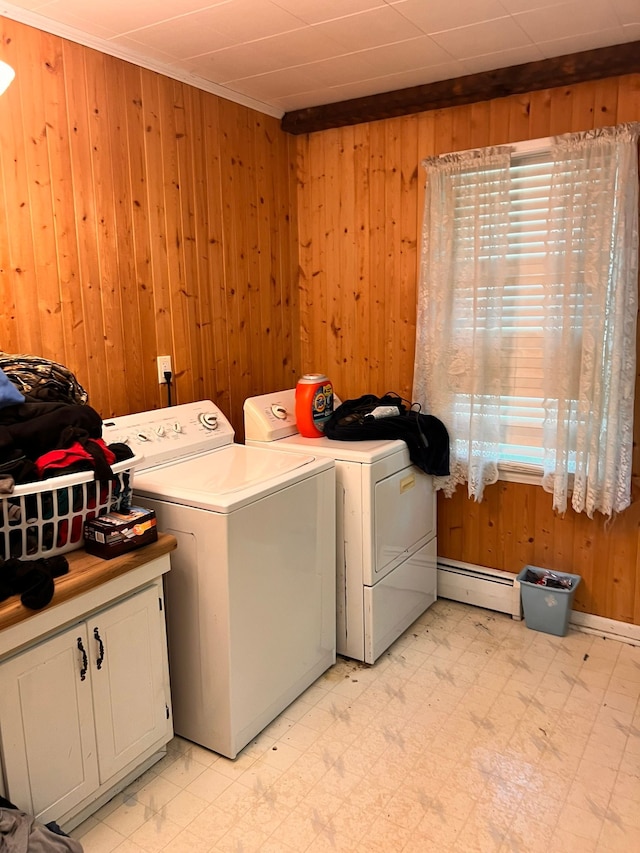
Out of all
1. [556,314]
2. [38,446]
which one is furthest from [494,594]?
[38,446]

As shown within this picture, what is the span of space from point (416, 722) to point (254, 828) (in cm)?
72

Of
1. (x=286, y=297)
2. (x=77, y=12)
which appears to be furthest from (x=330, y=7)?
(x=286, y=297)

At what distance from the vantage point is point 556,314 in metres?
2.74

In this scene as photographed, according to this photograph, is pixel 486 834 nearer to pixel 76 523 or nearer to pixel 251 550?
pixel 251 550

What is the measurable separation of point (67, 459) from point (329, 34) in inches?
70.6

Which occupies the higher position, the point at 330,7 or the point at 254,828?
the point at 330,7

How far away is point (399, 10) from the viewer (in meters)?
2.21

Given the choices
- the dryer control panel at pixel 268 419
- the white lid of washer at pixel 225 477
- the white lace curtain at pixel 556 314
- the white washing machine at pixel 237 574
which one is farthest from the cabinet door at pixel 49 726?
the white lace curtain at pixel 556 314

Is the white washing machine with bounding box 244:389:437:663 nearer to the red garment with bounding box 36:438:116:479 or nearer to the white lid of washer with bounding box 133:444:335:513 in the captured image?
the white lid of washer with bounding box 133:444:335:513

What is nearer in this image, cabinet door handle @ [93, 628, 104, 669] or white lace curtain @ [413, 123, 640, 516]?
cabinet door handle @ [93, 628, 104, 669]

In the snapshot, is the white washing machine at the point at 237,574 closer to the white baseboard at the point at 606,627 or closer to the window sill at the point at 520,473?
the window sill at the point at 520,473

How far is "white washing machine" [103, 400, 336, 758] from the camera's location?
2105 millimetres

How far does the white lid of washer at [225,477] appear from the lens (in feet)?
6.91

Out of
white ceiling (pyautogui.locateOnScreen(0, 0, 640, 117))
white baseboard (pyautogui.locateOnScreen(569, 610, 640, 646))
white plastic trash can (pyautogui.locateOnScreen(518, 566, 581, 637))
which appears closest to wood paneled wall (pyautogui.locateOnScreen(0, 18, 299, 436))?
white ceiling (pyautogui.locateOnScreen(0, 0, 640, 117))
